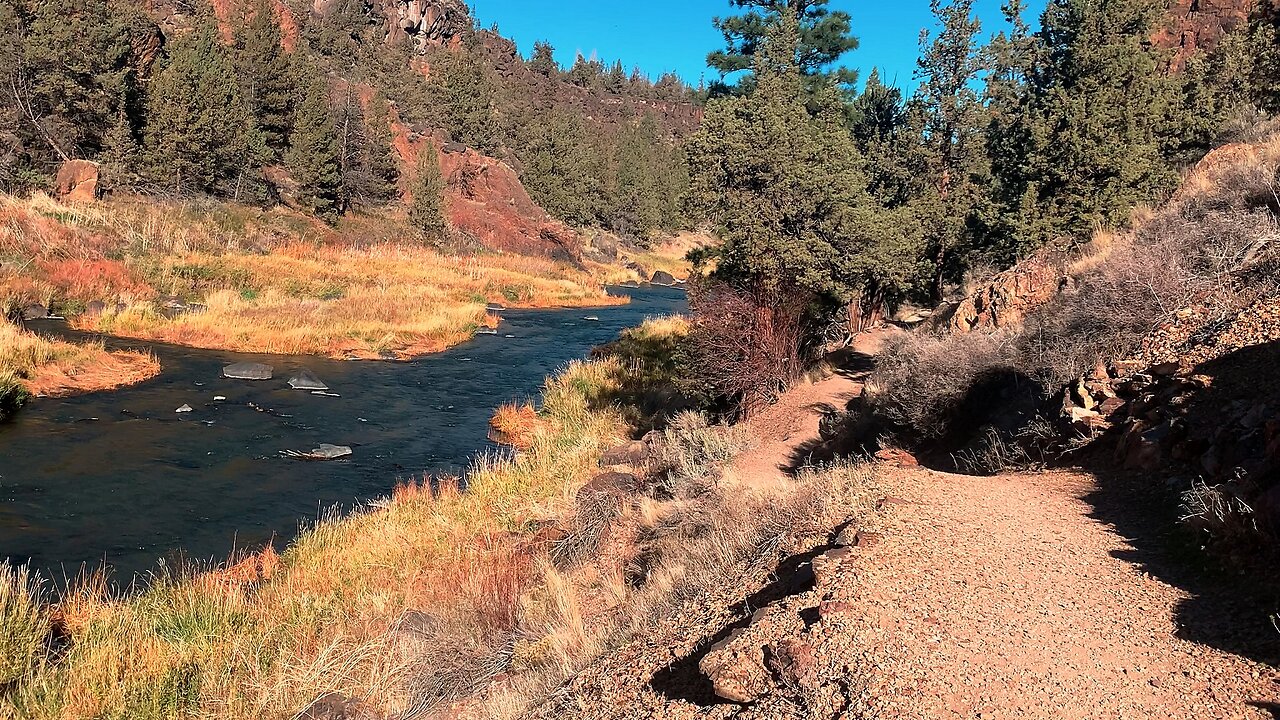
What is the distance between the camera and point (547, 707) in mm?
4879

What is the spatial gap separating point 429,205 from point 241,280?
805 inches

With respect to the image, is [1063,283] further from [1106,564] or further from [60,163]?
[60,163]

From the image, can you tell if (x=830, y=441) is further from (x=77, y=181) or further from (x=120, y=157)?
(x=120, y=157)

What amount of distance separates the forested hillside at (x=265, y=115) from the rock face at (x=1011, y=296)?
6.43 metres

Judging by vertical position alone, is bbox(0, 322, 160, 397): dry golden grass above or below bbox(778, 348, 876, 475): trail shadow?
below

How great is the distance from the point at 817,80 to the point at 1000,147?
6.66 m

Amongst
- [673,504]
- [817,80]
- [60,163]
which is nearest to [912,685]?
[673,504]

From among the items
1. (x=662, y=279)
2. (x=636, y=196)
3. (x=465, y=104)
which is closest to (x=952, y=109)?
(x=662, y=279)

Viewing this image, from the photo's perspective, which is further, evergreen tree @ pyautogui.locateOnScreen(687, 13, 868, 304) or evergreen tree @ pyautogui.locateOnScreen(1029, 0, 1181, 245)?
evergreen tree @ pyautogui.locateOnScreen(687, 13, 868, 304)

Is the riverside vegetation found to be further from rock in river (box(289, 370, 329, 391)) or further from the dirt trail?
rock in river (box(289, 370, 329, 391))

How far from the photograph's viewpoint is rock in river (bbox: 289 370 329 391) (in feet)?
62.5

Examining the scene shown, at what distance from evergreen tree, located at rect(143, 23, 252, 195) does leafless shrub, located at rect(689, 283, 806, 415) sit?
32.1 metres

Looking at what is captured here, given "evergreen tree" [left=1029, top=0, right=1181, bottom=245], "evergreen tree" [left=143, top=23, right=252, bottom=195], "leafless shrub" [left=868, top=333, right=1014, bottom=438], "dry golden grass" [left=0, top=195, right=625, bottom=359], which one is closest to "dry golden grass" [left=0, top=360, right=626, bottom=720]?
"leafless shrub" [left=868, top=333, right=1014, bottom=438]

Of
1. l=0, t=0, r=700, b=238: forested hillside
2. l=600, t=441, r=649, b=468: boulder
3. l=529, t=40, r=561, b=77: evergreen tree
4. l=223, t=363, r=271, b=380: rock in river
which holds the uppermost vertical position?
l=529, t=40, r=561, b=77: evergreen tree
